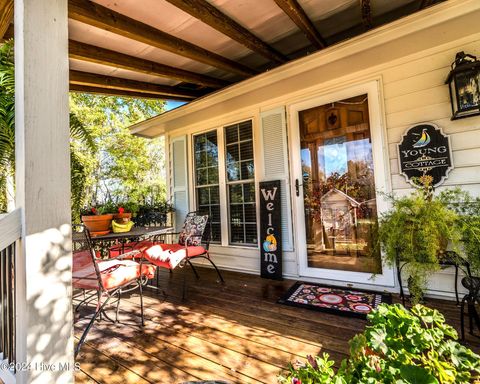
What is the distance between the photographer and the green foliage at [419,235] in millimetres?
1924

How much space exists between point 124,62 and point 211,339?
126 inches

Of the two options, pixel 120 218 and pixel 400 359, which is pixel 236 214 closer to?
pixel 120 218

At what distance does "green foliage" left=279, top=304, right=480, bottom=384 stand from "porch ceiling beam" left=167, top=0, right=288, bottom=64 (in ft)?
8.75

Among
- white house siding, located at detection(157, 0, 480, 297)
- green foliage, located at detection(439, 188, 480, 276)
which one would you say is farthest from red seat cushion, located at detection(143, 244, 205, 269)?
green foliage, located at detection(439, 188, 480, 276)

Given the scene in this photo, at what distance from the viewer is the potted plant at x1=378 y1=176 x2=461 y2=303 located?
75.7 inches

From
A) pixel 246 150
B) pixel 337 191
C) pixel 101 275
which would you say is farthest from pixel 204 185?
pixel 101 275

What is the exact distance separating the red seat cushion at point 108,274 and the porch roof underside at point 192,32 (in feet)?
6.97

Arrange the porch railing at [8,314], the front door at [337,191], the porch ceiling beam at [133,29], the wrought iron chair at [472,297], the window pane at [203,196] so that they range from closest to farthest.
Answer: the porch railing at [8,314], the wrought iron chair at [472,297], the porch ceiling beam at [133,29], the front door at [337,191], the window pane at [203,196]

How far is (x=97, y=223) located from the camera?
2844mm

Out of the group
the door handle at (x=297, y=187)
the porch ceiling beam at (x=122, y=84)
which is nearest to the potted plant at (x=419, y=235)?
the door handle at (x=297, y=187)

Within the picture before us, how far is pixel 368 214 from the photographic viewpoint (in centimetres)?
291

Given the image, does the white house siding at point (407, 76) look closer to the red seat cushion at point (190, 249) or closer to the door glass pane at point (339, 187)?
the door glass pane at point (339, 187)

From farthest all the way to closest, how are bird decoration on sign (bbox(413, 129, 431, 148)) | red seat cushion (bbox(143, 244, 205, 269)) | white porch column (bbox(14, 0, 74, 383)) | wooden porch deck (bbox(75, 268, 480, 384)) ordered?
red seat cushion (bbox(143, 244, 205, 269))
bird decoration on sign (bbox(413, 129, 431, 148))
wooden porch deck (bbox(75, 268, 480, 384))
white porch column (bbox(14, 0, 74, 383))

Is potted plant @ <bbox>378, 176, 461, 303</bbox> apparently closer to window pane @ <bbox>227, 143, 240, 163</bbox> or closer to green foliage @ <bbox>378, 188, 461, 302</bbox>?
green foliage @ <bbox>378, 188, 461, 302</bbox>
